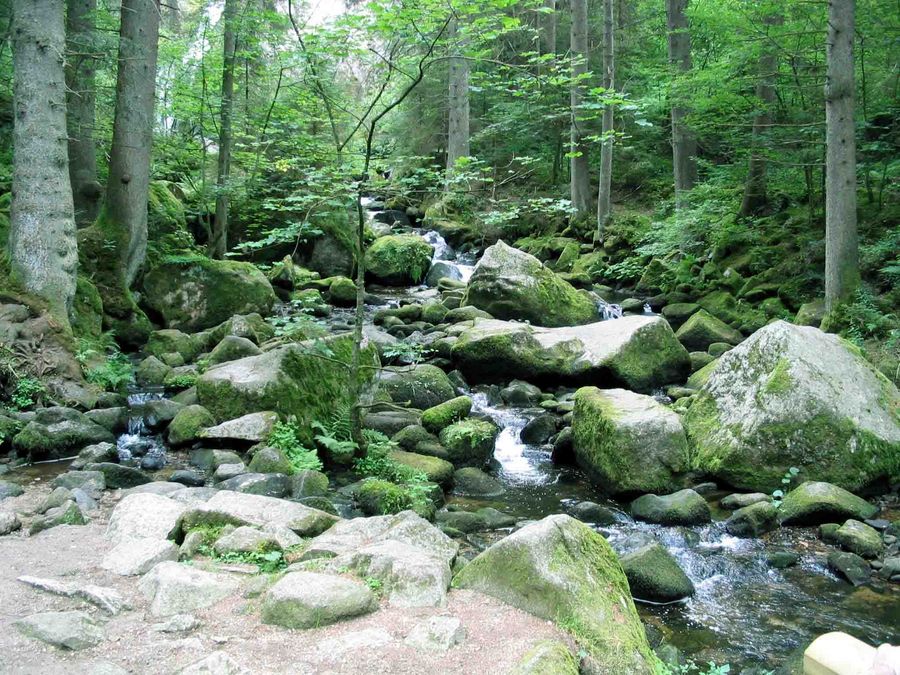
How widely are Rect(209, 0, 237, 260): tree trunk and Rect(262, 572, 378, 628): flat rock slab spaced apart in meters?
11.5

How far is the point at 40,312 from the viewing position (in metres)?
8.50

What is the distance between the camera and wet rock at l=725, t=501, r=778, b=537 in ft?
21.2

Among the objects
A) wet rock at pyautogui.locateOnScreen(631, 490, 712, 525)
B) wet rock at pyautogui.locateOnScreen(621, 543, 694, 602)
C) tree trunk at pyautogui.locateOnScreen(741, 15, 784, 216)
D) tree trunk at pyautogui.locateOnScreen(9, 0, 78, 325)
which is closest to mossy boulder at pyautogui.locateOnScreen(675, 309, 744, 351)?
tree trunk at pyautogui.locateOnScreen(741, 15, 784, 216)

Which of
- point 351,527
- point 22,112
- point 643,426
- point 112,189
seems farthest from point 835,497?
point 112,189

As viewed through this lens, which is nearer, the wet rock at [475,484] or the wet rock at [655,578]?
the wet rock at [655,578]

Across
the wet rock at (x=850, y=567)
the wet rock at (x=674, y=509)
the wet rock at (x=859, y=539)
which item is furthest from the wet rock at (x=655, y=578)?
the wet rock at (x=859, y=539)

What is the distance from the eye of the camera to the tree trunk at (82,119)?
1176 cm

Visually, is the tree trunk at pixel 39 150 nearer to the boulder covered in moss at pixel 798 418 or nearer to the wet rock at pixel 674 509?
the wet rock at pixel 674 509

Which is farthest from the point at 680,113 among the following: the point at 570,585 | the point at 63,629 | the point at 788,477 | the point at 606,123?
the point at 63,629

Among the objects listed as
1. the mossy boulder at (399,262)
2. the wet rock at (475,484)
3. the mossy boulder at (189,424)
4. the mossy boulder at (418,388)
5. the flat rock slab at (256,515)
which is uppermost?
the mossy boulder at (399,262)

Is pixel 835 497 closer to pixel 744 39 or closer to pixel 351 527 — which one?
pixel 351 527

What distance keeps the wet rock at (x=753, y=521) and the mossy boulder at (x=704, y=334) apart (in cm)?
614

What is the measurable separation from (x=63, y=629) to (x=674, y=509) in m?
5.24

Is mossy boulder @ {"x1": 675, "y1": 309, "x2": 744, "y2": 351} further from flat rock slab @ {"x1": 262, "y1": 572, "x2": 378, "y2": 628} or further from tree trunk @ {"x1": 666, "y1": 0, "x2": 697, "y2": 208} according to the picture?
flat rock slab @ {"x1": 262, "y1": 572, "x2": 378, "y2": 628}
